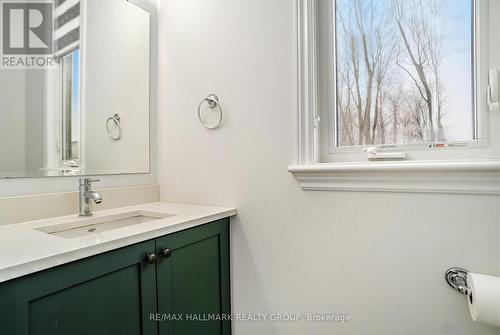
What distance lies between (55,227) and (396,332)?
1.27 metres

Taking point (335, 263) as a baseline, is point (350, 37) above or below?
above

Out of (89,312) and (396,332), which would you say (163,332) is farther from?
(396,332)

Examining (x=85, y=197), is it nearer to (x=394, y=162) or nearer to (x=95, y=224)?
(x=95, y=224)

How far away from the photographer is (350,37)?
1142 millimetres

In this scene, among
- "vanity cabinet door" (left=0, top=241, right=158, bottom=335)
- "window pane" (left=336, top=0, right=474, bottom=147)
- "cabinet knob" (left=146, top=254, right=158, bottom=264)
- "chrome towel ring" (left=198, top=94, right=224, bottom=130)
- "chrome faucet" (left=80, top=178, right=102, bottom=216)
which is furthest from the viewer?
"chrome towel ring" (left=198, top=94, right=224, bottom=130)

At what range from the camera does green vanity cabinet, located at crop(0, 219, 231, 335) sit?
24.2 inches

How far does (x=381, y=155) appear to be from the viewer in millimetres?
1041

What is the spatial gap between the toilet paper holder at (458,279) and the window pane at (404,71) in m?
0.44

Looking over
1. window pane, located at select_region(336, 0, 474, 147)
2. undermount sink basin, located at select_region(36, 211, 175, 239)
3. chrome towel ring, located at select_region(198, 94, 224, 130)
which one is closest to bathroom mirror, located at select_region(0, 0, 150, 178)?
undermount sink basin, located at select_region(36, 211, 175, 239)

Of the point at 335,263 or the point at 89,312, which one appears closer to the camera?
the point at 89,312

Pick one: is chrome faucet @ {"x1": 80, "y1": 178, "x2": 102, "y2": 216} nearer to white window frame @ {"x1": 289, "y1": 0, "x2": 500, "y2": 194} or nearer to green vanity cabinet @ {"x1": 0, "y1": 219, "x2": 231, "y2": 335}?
green vanity cabinet @ {"x1": 0, "y1": 219, "x2": 231, "y2": 335}

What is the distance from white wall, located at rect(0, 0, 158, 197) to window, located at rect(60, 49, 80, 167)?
96mm

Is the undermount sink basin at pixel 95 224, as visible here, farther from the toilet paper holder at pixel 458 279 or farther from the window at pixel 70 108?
the toilet paper holder at pixel 458 279

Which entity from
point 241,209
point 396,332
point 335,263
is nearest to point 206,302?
point 241,209
